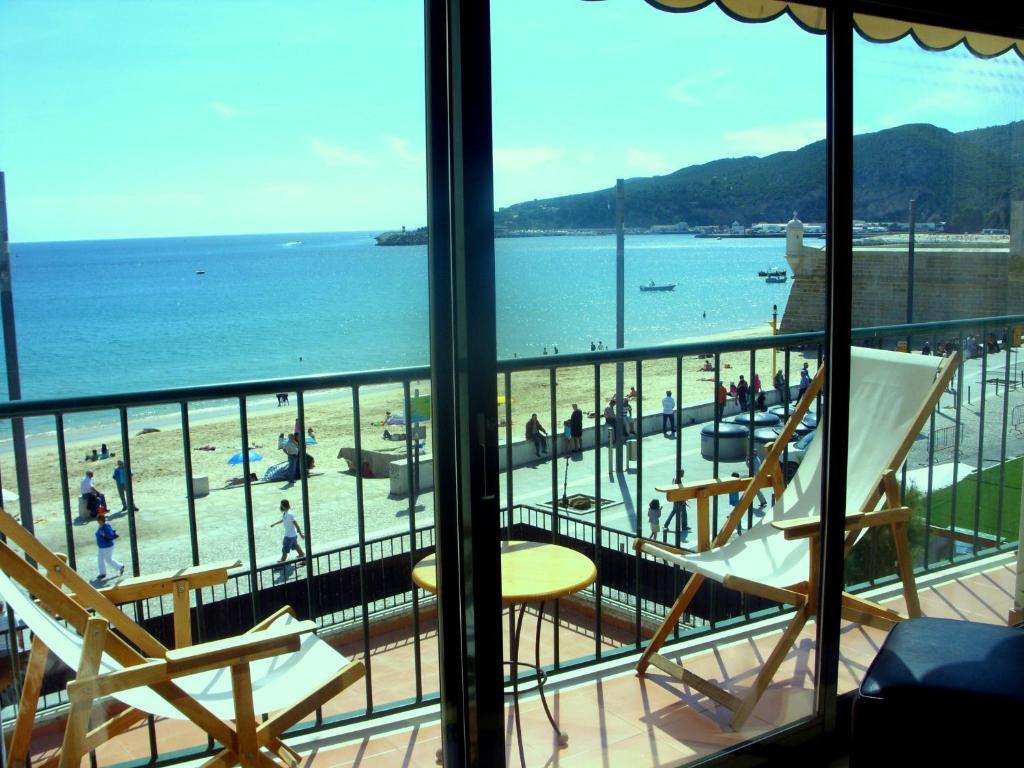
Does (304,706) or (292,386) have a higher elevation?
(292,386)

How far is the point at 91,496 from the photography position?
2.13m

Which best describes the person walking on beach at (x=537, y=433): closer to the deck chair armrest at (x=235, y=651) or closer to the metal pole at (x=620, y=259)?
the metal pole at (x=620, y=259)

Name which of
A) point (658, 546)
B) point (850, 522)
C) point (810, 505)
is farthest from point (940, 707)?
point (658, 546)

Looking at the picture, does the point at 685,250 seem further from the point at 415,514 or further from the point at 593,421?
the point at 415,514

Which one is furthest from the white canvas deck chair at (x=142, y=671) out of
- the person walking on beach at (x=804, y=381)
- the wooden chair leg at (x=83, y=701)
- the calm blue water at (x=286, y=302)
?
the person walking on beach at (x=804, y=381)

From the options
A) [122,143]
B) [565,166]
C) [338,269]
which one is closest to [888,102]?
[565,166]

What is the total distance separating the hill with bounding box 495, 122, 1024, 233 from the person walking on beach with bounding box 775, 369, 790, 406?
68 cm

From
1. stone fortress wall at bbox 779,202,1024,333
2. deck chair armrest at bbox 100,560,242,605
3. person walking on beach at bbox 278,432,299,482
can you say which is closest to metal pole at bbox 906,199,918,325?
stone fortress wall at bbox 779,202,1024,333

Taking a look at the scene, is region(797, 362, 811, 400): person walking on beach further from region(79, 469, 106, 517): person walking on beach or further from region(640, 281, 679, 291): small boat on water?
region(79, 469, 106, 517): person walking on beach

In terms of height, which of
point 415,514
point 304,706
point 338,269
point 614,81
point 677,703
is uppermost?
point 614,81

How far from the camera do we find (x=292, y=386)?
2.33 m

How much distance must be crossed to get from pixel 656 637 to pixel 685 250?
4.37 feet

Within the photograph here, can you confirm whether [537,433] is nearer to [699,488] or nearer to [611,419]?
[611,419]

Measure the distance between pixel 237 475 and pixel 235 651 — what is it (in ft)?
2.25
